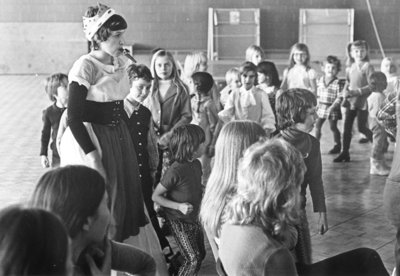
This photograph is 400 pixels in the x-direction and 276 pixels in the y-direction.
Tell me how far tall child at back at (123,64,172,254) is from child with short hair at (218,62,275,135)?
1.43 meters

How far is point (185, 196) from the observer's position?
398 centimetres

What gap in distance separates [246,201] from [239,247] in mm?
170

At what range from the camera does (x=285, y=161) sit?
2387mm

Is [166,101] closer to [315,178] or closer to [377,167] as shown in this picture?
[315,178]

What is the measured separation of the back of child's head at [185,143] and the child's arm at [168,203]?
0.21 m

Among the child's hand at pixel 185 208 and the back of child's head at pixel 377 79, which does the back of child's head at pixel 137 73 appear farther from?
the back of child's head at pixel 377 79

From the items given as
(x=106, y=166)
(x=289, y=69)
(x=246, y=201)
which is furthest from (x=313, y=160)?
(x=289, y=69)

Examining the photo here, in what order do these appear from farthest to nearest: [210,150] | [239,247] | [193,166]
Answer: [210,150] → [193,166] → [239,247]

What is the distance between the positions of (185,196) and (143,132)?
67 centimetres

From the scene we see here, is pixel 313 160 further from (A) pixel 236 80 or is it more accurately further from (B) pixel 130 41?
(B) pixel 130 41

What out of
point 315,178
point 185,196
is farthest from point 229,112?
point 315,178

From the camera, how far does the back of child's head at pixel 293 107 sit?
3.77 metres

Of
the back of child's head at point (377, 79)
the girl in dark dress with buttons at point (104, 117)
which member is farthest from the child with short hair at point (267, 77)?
the girl in dark dress with buttons at point (104, 117)

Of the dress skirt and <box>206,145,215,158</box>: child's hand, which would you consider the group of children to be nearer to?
<box>206,145,215,158</box>: child's hand
